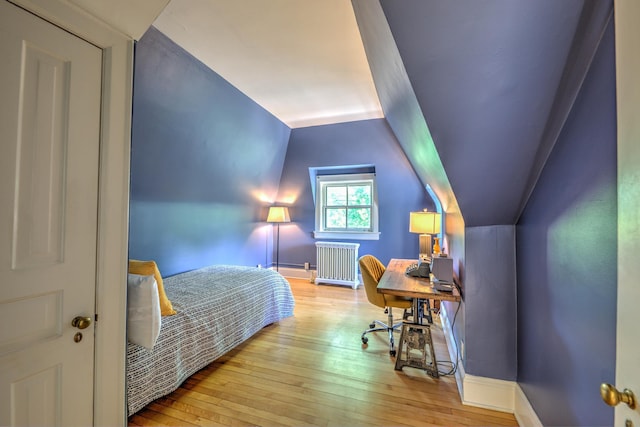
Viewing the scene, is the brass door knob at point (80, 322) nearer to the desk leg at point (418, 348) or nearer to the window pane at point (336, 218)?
the desk leg at point (418, 348)

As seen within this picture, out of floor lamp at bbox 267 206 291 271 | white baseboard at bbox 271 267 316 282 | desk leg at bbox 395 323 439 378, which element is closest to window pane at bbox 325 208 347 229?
floor lamp at bbox 267 206 291 271

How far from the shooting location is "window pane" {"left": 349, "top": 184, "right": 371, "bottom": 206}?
4760 mm

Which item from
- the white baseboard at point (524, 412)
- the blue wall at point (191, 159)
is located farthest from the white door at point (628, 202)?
the blue wall at point (191, 159)

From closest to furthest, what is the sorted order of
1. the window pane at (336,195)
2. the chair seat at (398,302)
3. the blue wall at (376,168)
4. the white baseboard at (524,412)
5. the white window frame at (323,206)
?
the white baseboard at (524,412), the chair seat at (398,302), the blue wall at (376,168), the white window frame at (323,206), the window pane at (336,195)

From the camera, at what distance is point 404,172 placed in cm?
420

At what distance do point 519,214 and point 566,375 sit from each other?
881mm

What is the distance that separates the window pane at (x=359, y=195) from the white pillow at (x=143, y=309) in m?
3.78

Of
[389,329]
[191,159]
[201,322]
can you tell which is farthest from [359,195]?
[201,322]

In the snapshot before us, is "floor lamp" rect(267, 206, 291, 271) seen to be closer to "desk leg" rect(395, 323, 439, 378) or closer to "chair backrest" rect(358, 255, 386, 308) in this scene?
"chair backrest" rect(358, 255, 386, 308)

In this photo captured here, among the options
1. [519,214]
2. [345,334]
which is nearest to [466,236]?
[519,214]

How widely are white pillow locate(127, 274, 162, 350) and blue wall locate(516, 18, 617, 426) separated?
2070 millimetres

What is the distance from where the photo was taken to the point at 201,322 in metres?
2.04

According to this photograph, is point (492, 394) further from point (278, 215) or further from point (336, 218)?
point (278, 215)

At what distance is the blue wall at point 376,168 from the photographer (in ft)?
13.5
